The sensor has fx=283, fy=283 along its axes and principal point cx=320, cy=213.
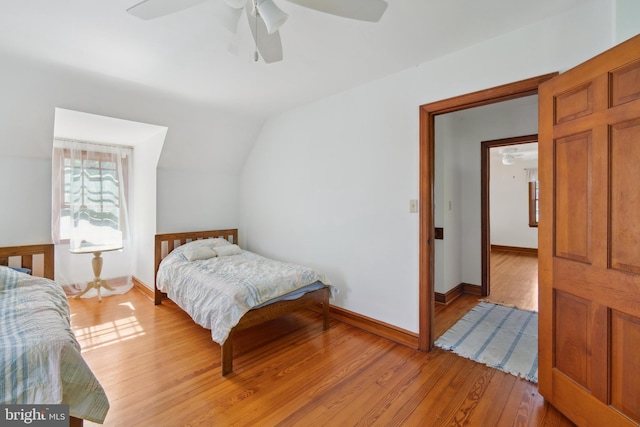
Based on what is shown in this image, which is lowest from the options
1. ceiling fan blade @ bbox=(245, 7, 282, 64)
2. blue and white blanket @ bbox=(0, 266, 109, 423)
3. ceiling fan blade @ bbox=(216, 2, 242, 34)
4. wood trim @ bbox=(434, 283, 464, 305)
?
wood trim @ bbox=(434, 283, 464, 305)

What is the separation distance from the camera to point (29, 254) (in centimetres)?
Answer: 267

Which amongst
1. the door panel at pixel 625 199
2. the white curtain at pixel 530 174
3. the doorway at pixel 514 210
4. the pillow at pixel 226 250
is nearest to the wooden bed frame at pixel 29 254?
the pillow at pixel 226 250

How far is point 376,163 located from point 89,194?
3.80 meters

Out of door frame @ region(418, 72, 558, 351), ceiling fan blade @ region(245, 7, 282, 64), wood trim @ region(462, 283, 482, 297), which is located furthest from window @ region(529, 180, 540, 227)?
ceiling fan blade @ region(245, 7, 282, 64)

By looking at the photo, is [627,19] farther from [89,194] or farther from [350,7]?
[89,194]

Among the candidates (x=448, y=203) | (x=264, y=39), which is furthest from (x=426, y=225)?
(x=264, y=39)

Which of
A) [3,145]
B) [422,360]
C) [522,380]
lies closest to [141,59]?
[3,145]

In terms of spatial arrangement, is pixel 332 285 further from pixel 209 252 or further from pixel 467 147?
pixel 467 147

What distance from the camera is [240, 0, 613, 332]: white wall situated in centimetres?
188

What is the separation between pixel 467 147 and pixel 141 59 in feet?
12.5

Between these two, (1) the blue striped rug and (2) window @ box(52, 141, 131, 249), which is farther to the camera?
(2) window @ box(52, 141, 131, 249)

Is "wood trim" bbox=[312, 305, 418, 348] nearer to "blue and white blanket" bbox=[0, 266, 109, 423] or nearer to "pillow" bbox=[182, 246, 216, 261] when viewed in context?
"pillow" bbox=[182, 246, 216, 261]

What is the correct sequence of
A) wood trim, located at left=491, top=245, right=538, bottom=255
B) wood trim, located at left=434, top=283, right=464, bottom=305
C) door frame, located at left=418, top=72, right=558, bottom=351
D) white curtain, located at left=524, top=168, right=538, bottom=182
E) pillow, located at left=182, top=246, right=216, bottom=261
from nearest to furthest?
door frame, located at left=418, top=72, right=558, bottom=351
pillow, located at left=182, top=246, right=216, bottom=261
wood trim, located at left=434, top=283, right=464, bottom=305
wood trim, located at left=491, top=245, right=538, bottom=255
white curtain, located at left=524, top=168, right=538, bottom=182

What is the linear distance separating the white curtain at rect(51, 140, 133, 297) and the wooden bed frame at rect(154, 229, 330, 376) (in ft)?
2.33
